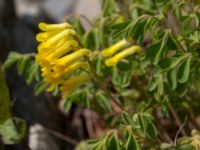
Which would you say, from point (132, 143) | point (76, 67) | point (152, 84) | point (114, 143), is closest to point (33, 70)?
point (76, 67)

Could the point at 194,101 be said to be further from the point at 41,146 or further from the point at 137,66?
the point at 41,146

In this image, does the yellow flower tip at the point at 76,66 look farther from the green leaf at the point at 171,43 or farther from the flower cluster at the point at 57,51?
the green leaf at the point at 171,43

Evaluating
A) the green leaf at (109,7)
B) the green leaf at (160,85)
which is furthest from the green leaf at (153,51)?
the green leaf at (109,7)

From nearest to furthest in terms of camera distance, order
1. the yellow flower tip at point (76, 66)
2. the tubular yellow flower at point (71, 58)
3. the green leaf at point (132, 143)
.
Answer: the green leaf at point (132, 143)
the tubular yellow flower at point (71, 58)
the yellow flower tip at point (76, 66)

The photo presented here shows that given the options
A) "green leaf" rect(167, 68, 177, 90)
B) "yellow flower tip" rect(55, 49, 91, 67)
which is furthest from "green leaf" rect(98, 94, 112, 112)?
"green leaf" rect(167, 68, 177, 90)

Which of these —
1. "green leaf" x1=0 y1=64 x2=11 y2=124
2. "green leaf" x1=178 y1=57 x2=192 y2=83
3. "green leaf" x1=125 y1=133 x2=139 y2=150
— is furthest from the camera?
"green leaf" x1=0 y1=64 x2=11 y2=124

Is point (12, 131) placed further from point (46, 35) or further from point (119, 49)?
point (119, 49)

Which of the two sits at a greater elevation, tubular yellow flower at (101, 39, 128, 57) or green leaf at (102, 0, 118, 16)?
green leaf at (102, 0, 118, 16)

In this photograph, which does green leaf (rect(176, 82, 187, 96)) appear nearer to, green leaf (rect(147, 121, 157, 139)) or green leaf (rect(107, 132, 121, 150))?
green leaf (rect(147, 121, 157, 139))
